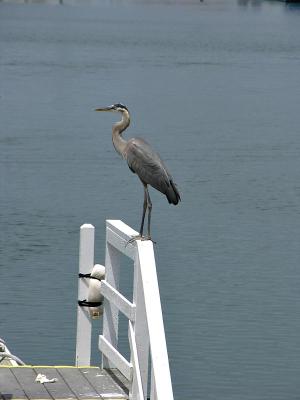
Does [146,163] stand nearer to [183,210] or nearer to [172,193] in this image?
[172,193]

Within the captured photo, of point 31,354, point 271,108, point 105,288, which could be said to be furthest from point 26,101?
point 105,288

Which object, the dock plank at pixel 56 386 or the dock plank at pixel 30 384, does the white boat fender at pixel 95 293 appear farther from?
the dock plank at pixel 30 384

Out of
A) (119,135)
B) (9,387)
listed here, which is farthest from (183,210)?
(9,387)

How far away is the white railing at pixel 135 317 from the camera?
11438 millimetres

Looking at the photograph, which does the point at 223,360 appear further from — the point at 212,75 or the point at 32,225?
the point at 212,75

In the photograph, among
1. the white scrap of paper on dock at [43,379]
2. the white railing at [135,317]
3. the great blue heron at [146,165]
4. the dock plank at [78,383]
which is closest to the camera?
the white railing at [135,317]

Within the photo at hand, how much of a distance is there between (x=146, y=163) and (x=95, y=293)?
5.46 feet

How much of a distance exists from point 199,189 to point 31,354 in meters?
20.9

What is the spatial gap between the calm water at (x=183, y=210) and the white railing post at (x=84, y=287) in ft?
20.7

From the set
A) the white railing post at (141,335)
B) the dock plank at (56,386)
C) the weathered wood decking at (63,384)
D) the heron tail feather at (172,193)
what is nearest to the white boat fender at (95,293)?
the weathered wood decking at (63,384)

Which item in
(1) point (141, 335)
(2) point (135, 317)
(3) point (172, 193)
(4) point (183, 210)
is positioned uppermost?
(3) point (172, 193)

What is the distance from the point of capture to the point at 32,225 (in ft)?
120

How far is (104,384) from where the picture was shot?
44.8ft

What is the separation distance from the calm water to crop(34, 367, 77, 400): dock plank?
7880mm
